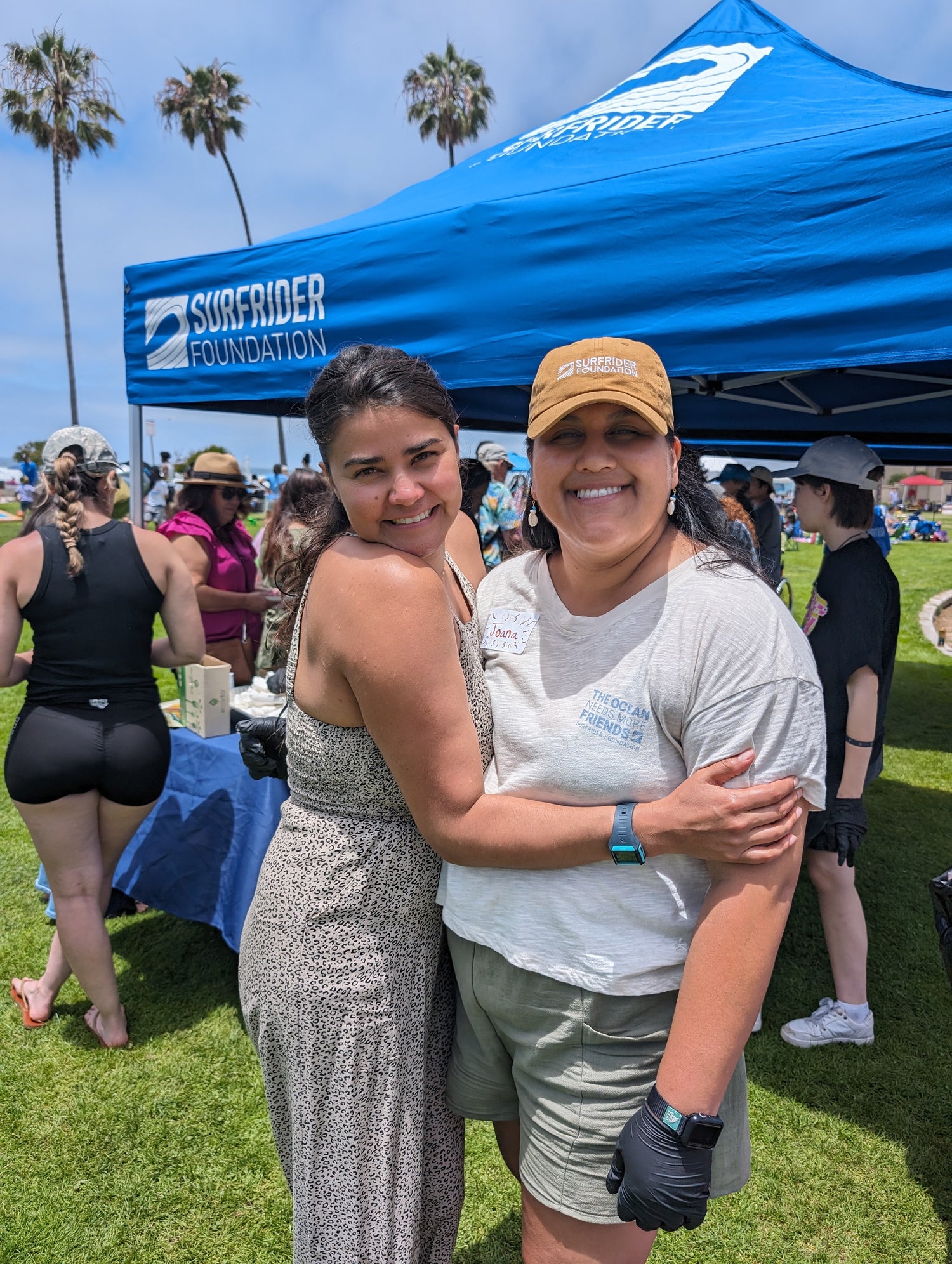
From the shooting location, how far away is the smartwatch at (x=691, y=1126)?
3.51 ft

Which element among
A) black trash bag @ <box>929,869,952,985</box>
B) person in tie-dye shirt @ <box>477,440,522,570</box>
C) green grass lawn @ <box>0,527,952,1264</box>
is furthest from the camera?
person in tie-dye shirt @ <box>477,440,522,570</box>

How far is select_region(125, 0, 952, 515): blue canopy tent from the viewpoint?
197 cm

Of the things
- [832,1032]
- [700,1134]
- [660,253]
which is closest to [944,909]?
[700,1134]

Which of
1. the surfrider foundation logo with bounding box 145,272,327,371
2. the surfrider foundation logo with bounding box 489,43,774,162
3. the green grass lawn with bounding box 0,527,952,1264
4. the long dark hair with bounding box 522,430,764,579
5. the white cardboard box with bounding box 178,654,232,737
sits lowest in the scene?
the green grass lawn with bounding box 0,527,952,1264

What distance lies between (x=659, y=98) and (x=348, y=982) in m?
3.21

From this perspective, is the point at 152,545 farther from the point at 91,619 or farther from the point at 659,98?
the point at 659,98

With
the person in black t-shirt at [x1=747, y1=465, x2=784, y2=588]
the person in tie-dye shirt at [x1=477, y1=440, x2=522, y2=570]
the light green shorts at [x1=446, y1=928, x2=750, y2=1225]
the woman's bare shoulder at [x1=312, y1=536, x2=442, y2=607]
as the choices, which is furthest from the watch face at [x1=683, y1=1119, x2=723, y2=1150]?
the person in black t-shirt at [x1=747, y1=465, x2=784, y2=588]

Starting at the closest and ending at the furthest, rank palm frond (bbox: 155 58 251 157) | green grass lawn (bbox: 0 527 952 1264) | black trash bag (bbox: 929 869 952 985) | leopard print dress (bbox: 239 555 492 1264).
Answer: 1. leopard print dress (bbox: 239 555 492 1264)
2. black trash bag (bbox: 929 869 952 985)
3. green grass lawn (bbox: 0 527 952 1264)
4. palm frond (bbox: 155 58 251 157)

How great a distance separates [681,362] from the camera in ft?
7.43

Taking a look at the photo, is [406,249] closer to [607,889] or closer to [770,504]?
[607,889]

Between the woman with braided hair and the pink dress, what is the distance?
1.15 m

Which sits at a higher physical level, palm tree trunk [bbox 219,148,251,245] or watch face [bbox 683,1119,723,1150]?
palm tree trunk [bbox 219,148,251,245]

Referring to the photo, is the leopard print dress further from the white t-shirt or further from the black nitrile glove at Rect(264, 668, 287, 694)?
the black nitrile glove at Rect(264, 668, 287, 694)

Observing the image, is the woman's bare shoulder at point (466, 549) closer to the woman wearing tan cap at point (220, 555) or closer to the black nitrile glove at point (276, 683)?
the black nitrile glove at point (276, 683)
